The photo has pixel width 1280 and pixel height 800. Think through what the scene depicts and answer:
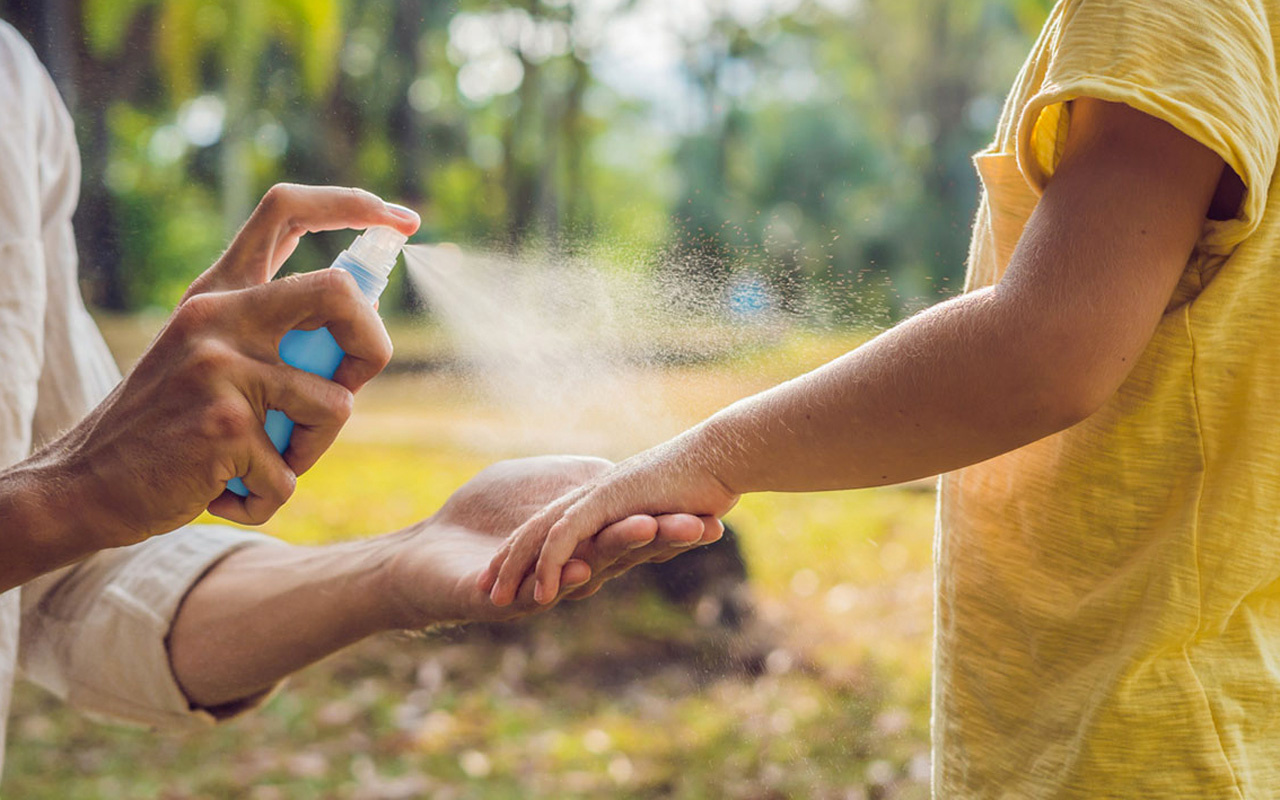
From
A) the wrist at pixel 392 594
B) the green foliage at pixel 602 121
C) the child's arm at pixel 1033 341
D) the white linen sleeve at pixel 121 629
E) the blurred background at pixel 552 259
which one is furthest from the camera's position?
the green foliage at pixel 602 121

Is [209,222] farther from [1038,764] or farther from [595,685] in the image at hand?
[1038,764]

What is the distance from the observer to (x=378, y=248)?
0.79 meters

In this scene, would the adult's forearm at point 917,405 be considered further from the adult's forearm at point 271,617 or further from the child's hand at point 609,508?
the adult's forearm at point 271,617

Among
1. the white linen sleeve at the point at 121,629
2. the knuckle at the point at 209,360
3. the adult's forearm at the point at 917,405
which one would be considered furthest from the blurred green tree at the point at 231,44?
the adult's forearm at the point at 917,405

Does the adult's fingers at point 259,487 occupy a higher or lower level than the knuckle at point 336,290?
lower

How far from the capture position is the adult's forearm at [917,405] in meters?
0.66

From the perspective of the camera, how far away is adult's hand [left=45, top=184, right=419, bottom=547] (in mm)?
711

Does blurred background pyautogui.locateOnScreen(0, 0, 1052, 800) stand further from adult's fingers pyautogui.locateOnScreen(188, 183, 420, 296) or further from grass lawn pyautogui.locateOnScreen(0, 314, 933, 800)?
adult's fingers pyautogui.locateOnScreen(188, 183, 420, 296)

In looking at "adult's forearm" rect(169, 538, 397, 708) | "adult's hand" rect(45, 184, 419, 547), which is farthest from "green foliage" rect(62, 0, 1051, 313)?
"adult's hand" rect(45, 184, 419, 547)

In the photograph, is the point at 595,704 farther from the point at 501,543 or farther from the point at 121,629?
the point at 501,543

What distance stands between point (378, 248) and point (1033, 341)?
0.47 metres

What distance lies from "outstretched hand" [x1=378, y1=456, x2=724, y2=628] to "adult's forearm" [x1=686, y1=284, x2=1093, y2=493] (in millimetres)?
87

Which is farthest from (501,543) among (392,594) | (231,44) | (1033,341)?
(231,44)

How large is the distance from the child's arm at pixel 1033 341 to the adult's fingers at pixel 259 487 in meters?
0.34
